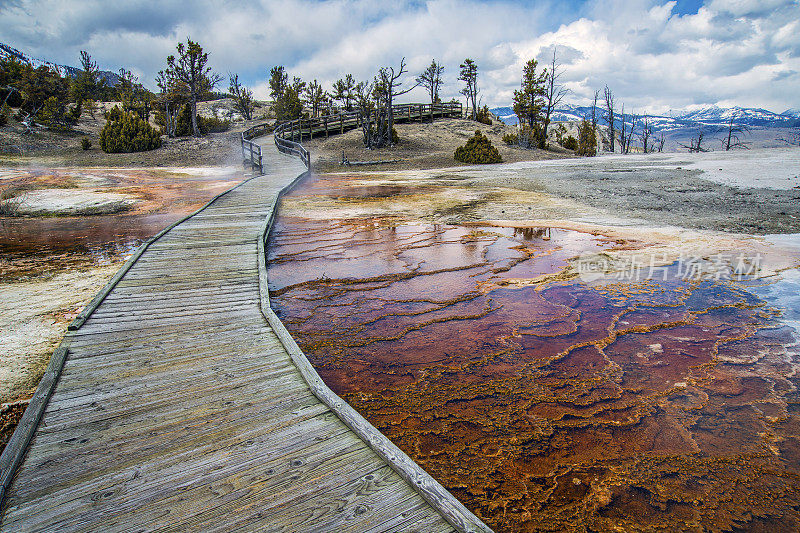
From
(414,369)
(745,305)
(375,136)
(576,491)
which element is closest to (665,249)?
(745,305)

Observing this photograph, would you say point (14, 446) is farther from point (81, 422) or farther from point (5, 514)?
point (5, 514)

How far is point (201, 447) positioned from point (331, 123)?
32114 millimetres

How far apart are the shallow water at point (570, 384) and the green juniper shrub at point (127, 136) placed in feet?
78.7

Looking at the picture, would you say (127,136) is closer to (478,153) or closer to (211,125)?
(211,125)

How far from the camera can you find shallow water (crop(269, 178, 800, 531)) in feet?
7.47

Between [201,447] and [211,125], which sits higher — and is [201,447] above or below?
below

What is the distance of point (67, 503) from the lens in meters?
1.88

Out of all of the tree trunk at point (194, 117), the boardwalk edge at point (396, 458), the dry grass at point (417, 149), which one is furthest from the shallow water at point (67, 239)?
the tree trunk at point (194, 117)

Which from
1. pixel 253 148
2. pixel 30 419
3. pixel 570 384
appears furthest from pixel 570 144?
pixel 30 419

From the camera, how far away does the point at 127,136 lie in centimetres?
2444

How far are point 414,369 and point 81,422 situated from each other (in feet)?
7.30

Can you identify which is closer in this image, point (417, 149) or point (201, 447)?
point (201, 447)

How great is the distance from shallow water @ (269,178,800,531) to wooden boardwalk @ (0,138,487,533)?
0.54m

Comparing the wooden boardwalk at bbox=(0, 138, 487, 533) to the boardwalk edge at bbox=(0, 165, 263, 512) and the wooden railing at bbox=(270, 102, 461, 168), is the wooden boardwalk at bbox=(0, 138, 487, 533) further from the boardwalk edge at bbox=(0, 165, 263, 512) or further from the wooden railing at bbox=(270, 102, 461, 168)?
the wooden railing at bbox=(270, 102, 461, 168)
